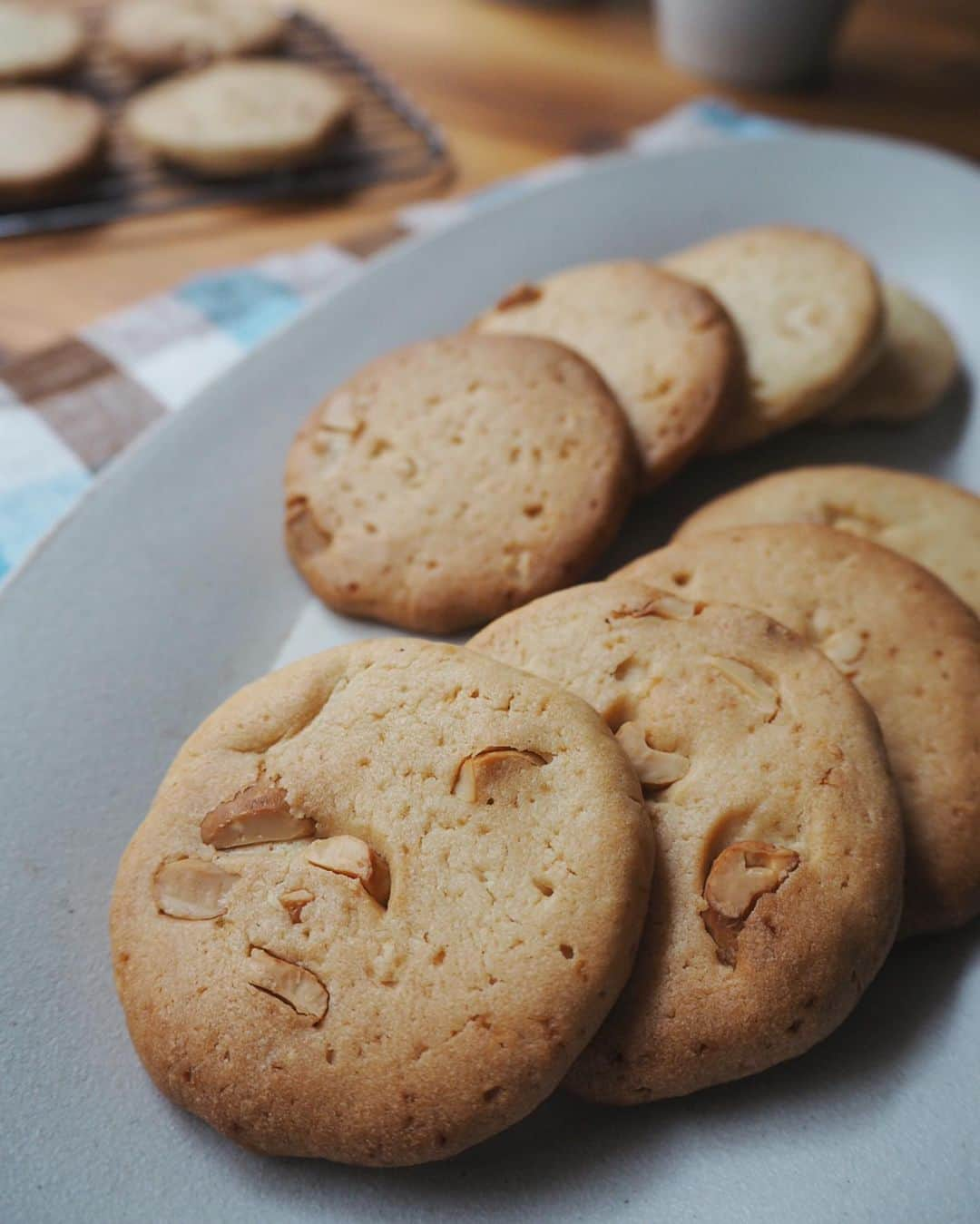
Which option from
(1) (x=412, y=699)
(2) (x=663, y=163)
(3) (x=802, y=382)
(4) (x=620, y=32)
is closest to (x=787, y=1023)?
(1) (x=412, y=699)

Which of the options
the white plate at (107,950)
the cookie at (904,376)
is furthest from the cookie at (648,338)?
the cookie at (904,376)

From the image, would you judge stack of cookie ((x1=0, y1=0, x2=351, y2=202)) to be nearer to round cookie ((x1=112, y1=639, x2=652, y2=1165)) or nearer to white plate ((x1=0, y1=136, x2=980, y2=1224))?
white plate ((x1=0, y1=136, x2=980, y2=1224))

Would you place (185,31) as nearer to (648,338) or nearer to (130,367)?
(130,367)

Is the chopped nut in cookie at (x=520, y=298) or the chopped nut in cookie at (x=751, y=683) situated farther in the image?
the chopped nut in cookie at (x=520, y=298)

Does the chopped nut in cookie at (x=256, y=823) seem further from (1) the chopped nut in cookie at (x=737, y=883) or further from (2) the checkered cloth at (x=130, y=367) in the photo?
(2) the checkered cloth at (x=130, y=367)

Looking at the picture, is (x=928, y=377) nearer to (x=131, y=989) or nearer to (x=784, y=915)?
(x=784, y=915)

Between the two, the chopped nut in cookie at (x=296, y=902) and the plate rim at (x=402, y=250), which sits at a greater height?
the plate rim at (x=402, y=250)
